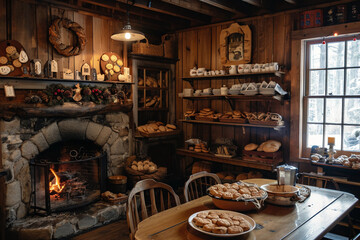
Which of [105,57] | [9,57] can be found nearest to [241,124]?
[105,57]

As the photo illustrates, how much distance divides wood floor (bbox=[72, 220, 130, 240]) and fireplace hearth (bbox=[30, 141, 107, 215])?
1.30 feet

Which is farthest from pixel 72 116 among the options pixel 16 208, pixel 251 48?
pixel 251 48

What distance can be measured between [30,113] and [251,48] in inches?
112

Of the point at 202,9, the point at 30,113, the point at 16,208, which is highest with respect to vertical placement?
the point at 202,9

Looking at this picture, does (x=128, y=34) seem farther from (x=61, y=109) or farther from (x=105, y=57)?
(x=61, y=109)

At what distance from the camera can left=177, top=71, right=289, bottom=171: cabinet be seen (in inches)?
152

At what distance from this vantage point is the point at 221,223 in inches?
64.2

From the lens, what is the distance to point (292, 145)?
150 inches

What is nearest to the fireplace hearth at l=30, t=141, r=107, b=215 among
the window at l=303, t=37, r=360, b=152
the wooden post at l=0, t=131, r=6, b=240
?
the wooden post at l=0, t=131, r=6, b=240

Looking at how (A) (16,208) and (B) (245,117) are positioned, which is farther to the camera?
(B) (245,117)

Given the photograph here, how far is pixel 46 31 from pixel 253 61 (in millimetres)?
2651

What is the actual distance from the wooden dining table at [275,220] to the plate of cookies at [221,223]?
40mm

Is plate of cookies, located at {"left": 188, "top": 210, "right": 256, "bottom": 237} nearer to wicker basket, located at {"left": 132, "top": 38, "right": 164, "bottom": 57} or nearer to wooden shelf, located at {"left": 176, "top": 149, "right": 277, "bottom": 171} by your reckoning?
wooden shelf, located at {"left": 176, "top": 149, "right": 277, "bottom": 171}

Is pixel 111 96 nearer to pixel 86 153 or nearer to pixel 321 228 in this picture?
pixel 86 153
